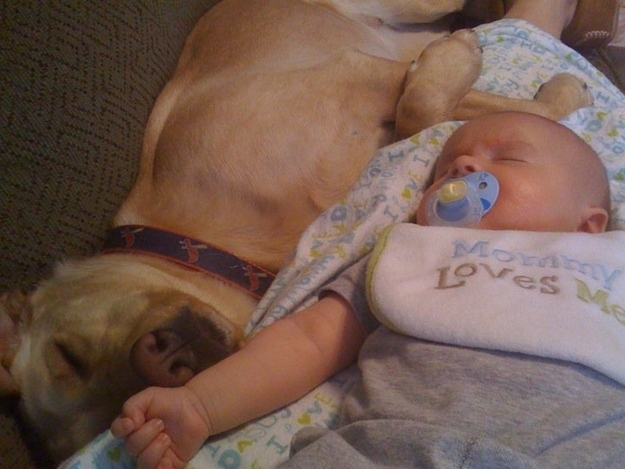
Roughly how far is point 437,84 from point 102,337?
3.33 ft

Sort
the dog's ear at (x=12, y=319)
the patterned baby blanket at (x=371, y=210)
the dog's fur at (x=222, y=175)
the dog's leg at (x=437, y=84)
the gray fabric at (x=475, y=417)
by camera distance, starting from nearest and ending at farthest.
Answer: the gray fabric at (x=475, y=417)
the patterned baby blanket at (x=371, y=210)
the dog's fur at (x=222, y=175)
the dog's ear at (x=12, y=319)
the dog's leg at (x=437, y=84)

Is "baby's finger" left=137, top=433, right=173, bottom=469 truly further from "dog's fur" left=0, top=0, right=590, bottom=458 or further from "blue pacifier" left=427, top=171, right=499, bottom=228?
"blue pacifier" left=427, top=171, right=499, bottom=228

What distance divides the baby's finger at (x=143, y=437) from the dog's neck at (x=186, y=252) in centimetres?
49

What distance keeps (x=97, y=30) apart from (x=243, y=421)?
1.01 meters

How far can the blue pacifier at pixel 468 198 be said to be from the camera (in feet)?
3.55

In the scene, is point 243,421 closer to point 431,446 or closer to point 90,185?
point 431,446

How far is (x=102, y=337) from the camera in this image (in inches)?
45.6

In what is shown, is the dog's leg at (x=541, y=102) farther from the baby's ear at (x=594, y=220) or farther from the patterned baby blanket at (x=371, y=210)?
the baby's ear at (x=594, y=220)

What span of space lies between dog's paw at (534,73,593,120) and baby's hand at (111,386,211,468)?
1.23 meters

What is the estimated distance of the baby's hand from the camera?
87cm

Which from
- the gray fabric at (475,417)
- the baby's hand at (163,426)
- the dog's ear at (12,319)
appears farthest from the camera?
the dog's ear at (12,319)

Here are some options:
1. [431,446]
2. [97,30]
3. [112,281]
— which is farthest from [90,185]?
[431,446]

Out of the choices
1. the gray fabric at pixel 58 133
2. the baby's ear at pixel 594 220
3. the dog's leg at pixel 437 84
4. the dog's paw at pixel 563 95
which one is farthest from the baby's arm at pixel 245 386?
the dog's paw at pixel 563 95

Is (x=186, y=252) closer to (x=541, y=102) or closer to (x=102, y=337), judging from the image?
(x=102, y=337)
